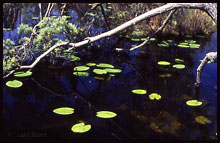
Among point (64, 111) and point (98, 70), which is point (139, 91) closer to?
point (98, 70)

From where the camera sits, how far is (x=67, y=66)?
3.88 metres

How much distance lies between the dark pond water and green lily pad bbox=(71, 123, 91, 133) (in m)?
0.04

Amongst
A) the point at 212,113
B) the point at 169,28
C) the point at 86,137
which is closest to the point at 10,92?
the point at 86,137

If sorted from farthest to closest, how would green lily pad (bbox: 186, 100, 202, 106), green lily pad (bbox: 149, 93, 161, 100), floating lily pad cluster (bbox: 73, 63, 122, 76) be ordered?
floating lily pad cluster (bbox: 73, 63, 122, 76) < green lily pad (bbox: 149, 93, 161, 100) < green lily pad (bbox: 186, 100, 202, 106)

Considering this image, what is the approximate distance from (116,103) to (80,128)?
67 centimetres

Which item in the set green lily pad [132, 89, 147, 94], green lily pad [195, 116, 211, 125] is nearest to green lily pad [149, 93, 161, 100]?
green lily pad [132, 89, 147, 94]

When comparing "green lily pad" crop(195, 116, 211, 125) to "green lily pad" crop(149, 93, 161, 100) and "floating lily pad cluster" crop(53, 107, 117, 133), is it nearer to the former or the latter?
"green lily pad" crop(149, 93, 161, 100)

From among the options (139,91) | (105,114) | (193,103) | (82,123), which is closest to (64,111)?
(82,123)

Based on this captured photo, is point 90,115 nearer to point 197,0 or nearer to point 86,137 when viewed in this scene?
point 86,137

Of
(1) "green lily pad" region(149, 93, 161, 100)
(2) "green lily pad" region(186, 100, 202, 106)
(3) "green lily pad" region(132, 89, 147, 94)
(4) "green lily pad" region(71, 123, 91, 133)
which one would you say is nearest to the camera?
(4) "green lily pad" region(71, 123, 91, 133)

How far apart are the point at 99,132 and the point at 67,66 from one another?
1805 millimetres

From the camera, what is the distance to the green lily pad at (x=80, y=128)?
2.21 metres

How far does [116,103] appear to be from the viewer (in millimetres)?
2803

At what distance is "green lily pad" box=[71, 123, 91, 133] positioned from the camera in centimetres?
221
